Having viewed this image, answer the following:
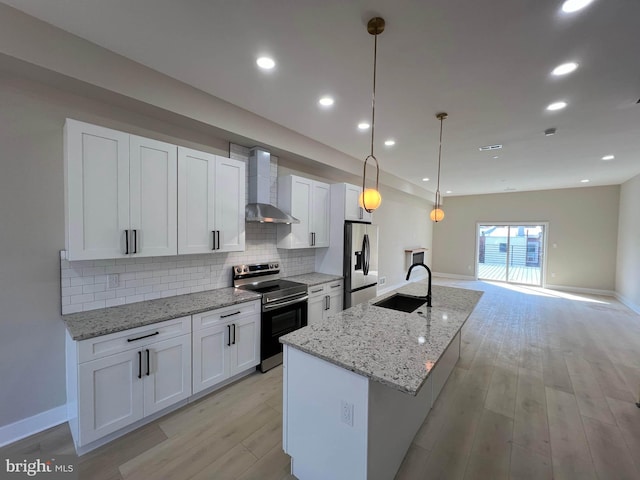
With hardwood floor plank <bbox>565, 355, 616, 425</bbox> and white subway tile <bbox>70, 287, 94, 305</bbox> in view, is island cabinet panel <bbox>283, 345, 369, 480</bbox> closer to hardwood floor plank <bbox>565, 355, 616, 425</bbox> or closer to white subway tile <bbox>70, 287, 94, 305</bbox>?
white subway tile <bbox>70, 287, 94, 305</bbox>

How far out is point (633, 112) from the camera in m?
2.90

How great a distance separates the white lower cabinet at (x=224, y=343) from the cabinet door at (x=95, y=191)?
0.97m

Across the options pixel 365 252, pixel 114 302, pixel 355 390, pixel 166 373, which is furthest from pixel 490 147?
pixel 114 302

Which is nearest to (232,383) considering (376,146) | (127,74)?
(127,74)

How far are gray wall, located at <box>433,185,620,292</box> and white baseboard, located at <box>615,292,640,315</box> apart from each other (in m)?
0.57

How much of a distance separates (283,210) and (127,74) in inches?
84.9

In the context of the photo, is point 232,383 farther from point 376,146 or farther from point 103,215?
point 376,146

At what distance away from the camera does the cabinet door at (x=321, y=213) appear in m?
4.11

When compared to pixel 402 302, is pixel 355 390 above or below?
below

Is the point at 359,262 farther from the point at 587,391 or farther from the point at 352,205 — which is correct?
the point at 587,391

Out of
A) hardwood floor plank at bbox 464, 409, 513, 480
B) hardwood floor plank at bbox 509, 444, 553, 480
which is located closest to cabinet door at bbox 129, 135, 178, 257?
hardwood floor plank at bbox 464, 409, 513, 480

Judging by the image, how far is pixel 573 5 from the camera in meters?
1.54

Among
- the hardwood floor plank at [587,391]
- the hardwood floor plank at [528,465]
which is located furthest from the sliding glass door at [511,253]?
the hardwood floor plank at [528,465]

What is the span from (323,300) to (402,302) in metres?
1.32
